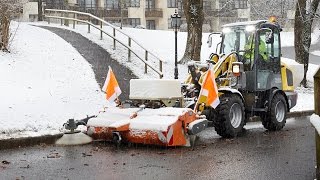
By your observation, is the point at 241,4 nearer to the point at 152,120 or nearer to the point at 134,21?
the point at 134,21

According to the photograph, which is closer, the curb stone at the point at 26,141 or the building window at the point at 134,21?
the curb stone at the point at 26,141

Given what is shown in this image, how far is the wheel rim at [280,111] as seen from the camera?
13758 millimetres

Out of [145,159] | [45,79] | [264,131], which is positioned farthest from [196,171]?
[45,79]

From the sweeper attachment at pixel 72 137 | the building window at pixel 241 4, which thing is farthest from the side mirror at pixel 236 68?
the building window at pixel 241 4

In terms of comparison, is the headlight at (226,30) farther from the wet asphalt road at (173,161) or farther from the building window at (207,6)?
the building window at (207,6)

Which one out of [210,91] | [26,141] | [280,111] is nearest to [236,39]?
[280,111]

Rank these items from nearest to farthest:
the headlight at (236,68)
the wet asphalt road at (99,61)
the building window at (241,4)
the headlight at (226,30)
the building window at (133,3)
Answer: the headlight at (236,68) → the headlight at (226,30) → the wet asphalt road at (99,61) → the building window at (133,3) → the building window at (241,4)

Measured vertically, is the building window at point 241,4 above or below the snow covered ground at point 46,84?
above

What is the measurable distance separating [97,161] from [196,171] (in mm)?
1929

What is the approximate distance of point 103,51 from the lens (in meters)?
22.7

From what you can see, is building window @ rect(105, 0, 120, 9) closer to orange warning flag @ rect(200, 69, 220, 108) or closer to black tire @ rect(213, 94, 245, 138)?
black tire @ rect(213, 94, 245, 138)

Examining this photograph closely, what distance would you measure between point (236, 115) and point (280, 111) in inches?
82.2

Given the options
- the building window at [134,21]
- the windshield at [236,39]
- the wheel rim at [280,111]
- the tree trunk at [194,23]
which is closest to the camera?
the windshield at [236,39]

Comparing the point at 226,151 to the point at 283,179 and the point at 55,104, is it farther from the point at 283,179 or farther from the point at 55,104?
the point at 55,104
